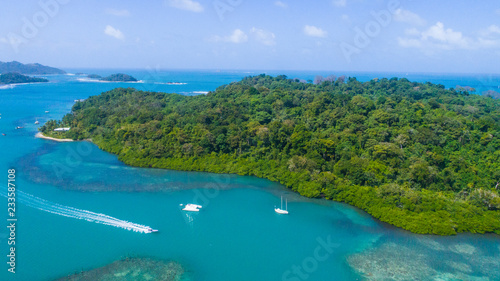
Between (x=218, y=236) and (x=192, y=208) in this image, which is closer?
(x=218, y=236)

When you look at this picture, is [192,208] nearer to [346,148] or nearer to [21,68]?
[346,148]

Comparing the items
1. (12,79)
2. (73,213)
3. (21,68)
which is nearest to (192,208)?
(73,213)

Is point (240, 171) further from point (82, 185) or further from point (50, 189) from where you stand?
point (50, 189)

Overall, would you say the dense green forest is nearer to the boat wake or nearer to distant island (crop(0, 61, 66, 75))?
the boat wake

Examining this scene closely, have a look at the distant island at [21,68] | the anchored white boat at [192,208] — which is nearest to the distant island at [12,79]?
the distant island at [21,68]

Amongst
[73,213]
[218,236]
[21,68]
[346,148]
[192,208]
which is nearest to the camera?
[218,236]

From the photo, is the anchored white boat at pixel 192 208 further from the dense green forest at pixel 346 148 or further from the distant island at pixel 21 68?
the distant island at pixel 21 68
